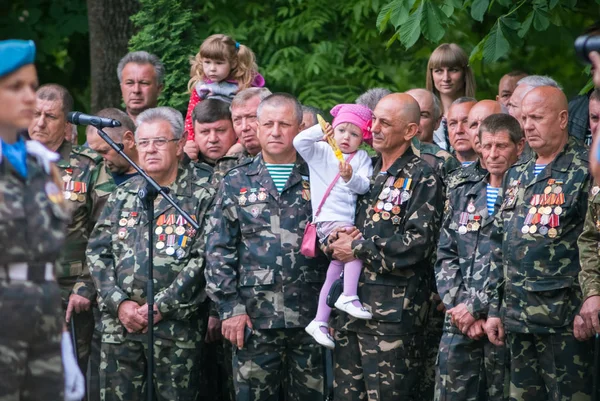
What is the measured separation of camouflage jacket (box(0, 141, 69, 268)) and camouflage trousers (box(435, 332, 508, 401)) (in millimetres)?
3070

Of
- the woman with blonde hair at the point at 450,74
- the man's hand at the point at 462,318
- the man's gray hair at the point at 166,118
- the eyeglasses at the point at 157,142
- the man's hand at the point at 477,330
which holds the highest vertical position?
the woman with blonde hair at the point at 450,74

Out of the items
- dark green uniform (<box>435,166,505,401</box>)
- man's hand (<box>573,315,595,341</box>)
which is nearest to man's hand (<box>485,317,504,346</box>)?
dark green uniform (<box>435,166,505,401</box>)

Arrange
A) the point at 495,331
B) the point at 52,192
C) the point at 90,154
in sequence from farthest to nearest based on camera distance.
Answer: the point at 90,154 → the point at 495,331 → the point at 52,192

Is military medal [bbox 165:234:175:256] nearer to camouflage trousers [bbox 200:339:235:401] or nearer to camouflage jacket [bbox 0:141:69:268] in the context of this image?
camouflage trousers [bbox 200:339:235:401]

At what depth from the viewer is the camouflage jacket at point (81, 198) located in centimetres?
908

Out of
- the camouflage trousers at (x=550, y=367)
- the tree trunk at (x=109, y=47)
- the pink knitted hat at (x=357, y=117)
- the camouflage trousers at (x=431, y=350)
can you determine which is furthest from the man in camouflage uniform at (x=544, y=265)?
the tree trunk at (x=109, y=47)

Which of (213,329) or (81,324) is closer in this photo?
(213,329)

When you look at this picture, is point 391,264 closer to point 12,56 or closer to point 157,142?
point 157,142

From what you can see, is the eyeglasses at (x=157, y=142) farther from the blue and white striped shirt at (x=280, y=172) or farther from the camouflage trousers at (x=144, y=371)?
the camouflage trousers at (x=144, y=371)

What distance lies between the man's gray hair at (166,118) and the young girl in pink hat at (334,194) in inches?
47.5

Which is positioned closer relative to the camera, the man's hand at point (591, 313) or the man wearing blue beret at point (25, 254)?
the man wearing blue beret at point (25, 254)

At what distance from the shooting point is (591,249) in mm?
6816

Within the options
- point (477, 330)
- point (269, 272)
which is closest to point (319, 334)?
point (269, 272)

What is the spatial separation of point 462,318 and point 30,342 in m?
3.12
